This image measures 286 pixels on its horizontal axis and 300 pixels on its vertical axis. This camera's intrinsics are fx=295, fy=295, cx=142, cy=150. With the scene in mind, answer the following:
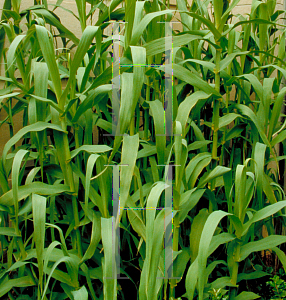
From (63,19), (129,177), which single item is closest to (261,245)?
(129,177)

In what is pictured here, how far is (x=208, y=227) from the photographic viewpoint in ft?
1.73

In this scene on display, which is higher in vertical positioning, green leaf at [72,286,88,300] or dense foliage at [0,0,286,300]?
dense foliage at [0,0,286,300]

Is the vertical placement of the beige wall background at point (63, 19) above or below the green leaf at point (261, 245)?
above

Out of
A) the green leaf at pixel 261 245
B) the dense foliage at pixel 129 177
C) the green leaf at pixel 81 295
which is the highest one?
the dense foliage at pixel 129 177

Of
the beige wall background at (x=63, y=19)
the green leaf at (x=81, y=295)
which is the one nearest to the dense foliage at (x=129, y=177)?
the green leaf at (x=81, y=295)

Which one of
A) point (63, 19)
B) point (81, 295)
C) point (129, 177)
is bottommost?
point (81, 295)

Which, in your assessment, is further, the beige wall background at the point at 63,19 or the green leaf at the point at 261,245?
the beige wall background at the point at 63,19

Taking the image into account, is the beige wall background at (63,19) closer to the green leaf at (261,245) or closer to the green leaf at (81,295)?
Answer: the green leaf at (81,295)

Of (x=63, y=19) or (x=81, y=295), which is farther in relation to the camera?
(x=63, y=19)

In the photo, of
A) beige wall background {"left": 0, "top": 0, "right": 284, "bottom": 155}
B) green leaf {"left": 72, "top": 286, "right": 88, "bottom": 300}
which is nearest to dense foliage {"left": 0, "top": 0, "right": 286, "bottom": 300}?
green leaf {"left": 72, "top": 286, "right": 88, "bottom": 300}

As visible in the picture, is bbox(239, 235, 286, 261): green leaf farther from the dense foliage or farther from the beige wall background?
the beige wall background

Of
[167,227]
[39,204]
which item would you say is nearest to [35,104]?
[39,204]

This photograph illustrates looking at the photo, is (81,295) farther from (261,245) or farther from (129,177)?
(261,245)

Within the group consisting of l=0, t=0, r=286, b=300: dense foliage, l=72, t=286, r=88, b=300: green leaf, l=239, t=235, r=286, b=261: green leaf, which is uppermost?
l=0, t=0, r=286, b=300: dense foliage
